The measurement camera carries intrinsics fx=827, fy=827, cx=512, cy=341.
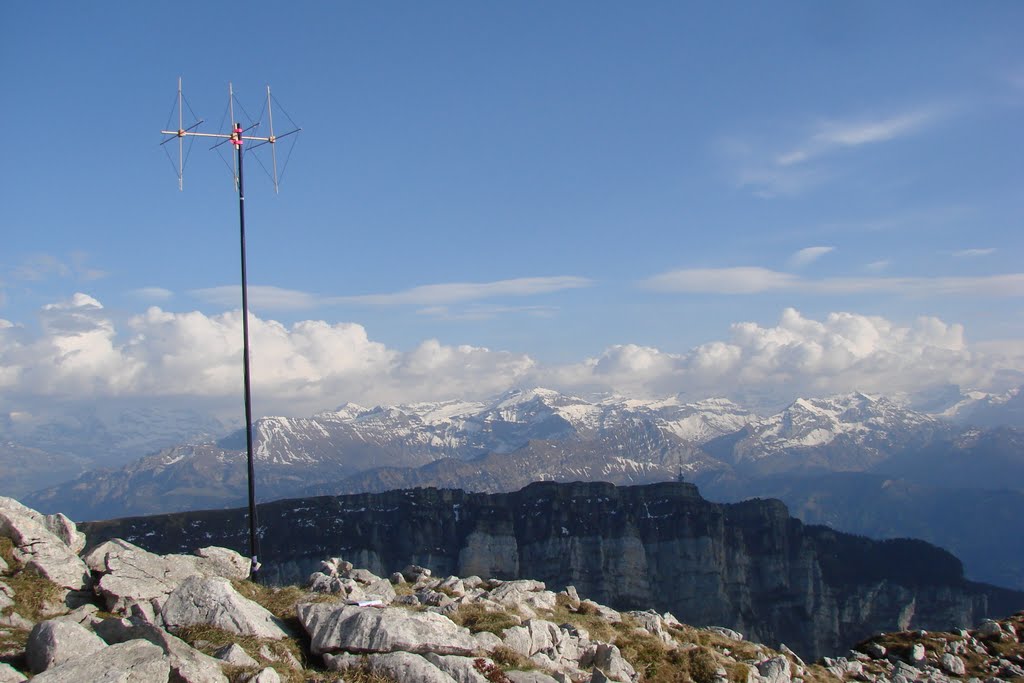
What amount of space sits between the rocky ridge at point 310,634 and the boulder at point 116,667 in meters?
0.04

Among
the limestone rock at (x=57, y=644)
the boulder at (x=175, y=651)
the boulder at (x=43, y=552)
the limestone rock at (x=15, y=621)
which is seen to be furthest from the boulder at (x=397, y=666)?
the boulder at (x=43, y=552)

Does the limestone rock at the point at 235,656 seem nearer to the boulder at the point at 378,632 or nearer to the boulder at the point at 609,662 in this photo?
the boulder at the point at 378,632

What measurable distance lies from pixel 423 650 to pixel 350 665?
6.44ft

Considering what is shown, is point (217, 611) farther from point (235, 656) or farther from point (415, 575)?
point (415, 575)

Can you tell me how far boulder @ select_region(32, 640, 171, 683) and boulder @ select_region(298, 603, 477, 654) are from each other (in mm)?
5546

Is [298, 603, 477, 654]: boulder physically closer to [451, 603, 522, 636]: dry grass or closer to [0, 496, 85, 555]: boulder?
[451, 603, 522, 636]: dry grass

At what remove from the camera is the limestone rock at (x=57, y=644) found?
18.5 metres

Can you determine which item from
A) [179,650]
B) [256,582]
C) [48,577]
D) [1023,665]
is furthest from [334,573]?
[1023,665]

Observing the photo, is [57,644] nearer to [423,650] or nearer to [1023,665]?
[423,650]

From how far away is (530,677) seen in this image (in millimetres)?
22844

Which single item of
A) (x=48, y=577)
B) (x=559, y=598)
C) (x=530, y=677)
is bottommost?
(x=559, y=598)

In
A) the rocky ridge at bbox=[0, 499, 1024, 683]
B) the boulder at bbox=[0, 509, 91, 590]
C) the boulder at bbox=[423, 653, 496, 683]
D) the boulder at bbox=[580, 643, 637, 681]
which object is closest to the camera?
the rocky ridge at bbox=[0, 499, 1024, 683]

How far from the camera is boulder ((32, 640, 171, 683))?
665 inches

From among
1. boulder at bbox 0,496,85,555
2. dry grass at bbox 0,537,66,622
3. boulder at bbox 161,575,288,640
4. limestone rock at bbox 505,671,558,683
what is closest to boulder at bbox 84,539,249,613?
dry grass at bbox 0,537,66,622
